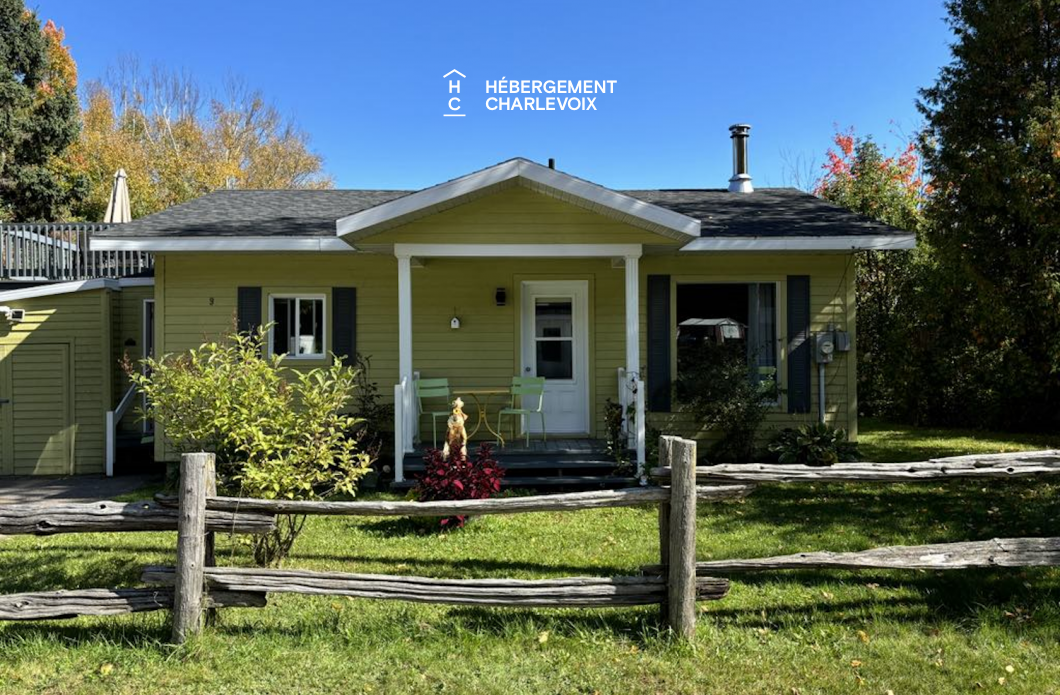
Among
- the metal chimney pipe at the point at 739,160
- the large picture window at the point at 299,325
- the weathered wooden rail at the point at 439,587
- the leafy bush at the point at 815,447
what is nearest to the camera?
the weathered wooden rail at the point at 439,587

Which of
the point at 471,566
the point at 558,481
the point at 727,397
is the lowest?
the point at 471,566

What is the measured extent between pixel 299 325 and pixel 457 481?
4.43m

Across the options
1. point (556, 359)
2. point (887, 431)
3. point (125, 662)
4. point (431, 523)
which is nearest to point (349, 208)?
point (556, 359)

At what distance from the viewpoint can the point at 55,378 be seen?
32.6 ft

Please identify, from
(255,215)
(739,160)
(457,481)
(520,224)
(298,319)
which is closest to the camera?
(457,481)

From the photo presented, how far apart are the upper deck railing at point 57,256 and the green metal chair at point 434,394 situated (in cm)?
750

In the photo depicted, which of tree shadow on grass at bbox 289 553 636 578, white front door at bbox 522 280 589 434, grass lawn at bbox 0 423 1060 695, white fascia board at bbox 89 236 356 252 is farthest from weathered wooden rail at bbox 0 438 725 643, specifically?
white front door at bbox 522 280 589 434

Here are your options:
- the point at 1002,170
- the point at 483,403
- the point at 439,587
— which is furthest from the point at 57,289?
the point at 1002,170

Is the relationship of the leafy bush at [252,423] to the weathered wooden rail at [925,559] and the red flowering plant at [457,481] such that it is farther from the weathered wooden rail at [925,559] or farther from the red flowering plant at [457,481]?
the weathered wooden rail at [925,559]

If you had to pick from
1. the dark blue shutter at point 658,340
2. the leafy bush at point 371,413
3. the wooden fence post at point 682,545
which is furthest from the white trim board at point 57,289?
the wooden fence post at point 682,545

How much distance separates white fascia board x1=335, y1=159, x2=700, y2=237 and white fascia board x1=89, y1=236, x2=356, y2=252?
1.09 m

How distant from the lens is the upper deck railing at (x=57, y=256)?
13102 millimetres

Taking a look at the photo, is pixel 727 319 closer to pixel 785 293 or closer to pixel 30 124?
pixel 785 293

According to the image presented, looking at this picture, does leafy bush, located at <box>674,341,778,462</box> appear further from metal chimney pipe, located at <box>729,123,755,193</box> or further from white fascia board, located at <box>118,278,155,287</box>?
white fascia board, located at <box>118,278,155,287</box>
